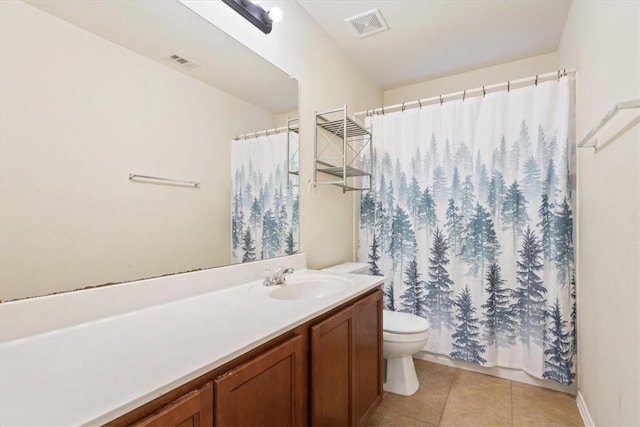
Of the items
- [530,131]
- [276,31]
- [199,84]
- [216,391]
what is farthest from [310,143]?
[216,391]

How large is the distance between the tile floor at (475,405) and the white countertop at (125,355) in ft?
3.60

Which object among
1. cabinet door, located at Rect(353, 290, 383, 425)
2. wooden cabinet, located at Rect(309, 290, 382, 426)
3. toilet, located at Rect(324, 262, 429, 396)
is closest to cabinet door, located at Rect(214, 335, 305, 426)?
wooden cabinet, located at Rect(309, 290, 382, 426)

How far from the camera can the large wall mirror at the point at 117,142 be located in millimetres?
873

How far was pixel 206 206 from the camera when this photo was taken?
1407 millimetres

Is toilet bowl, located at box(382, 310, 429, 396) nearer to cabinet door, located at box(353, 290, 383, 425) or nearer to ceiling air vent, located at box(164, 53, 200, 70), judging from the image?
cabinet door, located at box(353, 290, 383, 425)

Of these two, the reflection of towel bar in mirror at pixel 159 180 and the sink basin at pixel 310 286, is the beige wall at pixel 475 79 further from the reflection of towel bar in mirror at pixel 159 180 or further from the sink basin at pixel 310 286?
the reflection of towel bar in mirror at pixel 159 180

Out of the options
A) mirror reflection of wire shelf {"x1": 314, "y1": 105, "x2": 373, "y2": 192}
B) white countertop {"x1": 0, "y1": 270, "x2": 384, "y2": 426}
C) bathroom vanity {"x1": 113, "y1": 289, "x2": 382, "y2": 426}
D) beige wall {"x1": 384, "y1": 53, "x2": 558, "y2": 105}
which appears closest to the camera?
white countertop {"x1": 0, "y1": 270, "x2": 384, "y2": 426}

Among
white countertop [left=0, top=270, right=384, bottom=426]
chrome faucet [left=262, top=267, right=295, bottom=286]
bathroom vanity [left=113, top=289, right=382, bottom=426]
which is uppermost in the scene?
chrome faucet [left=262, top=267, right=295, bottom=286]

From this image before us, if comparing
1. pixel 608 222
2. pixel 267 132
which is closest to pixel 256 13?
pixel 267 132

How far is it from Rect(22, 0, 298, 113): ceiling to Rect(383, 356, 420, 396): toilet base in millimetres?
1785

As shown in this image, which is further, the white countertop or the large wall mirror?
the large wall mirror

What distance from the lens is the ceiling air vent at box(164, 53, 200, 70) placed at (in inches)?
49.9

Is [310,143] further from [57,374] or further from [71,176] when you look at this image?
[57,374]

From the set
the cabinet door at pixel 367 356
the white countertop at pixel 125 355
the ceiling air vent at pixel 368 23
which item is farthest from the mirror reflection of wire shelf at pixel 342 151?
the white countertop at pixel 125 355
